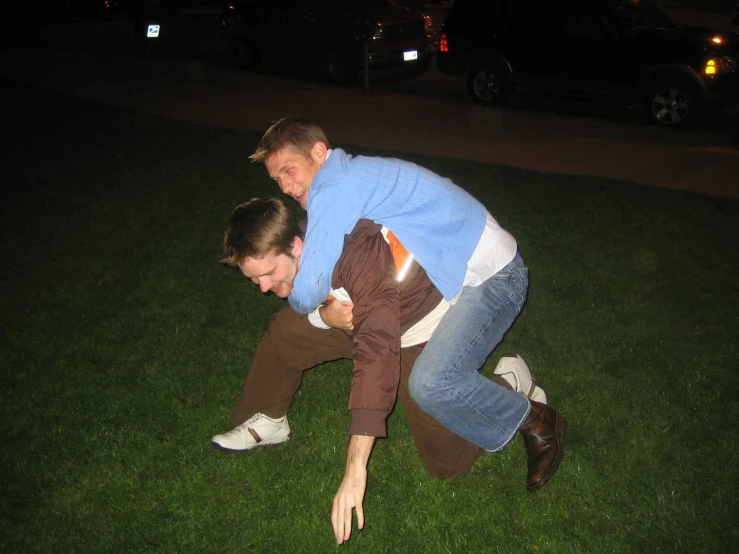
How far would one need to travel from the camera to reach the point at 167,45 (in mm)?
18656

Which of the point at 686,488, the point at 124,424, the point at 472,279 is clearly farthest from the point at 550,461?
the point at 124,424

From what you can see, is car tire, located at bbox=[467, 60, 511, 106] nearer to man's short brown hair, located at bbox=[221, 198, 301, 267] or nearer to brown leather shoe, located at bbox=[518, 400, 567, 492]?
brown leather shoe, located at bbox=[518, 400, 567, 492]

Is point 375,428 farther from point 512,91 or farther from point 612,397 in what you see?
point 512,91

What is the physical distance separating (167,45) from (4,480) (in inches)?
677

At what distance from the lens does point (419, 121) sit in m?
9.59

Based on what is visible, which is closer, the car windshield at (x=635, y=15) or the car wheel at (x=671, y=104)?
the car wheel at (x=671, y=104)

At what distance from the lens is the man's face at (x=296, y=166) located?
314 cm

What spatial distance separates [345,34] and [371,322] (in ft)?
34.7

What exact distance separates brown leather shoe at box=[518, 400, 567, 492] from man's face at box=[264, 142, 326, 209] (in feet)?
4.94

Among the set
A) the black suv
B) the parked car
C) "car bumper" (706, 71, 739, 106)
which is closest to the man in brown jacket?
"car bumper" (706, 71, 739, 106)

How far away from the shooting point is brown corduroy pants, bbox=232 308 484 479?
3.23m

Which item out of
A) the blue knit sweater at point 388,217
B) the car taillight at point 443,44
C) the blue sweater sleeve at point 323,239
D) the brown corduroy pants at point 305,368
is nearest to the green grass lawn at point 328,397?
the brown corduroy pants at point 305,368

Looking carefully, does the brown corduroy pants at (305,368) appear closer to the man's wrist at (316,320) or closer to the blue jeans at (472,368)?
the man's wrist at (316,320)

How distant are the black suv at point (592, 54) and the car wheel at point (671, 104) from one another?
0.01m
